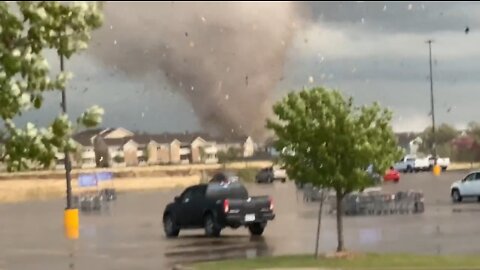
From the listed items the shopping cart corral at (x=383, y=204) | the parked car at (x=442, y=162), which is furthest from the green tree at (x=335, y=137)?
the parked car at (x=442, y=162)

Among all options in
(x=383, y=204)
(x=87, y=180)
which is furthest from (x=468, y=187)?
(x=87, y=180)

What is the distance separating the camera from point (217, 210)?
111ft

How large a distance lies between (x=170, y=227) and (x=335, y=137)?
13.3m

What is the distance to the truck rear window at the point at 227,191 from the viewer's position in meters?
34.5

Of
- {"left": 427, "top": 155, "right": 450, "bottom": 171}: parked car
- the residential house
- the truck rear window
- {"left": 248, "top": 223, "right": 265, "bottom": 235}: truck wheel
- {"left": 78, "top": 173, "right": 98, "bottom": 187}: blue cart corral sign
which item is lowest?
{"left": 248, "top": 223, "right": 265, "bottom": 235}: truck wheel

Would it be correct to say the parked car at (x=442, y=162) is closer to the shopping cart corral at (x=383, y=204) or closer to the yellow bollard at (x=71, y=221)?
the shopping cart corral at (x=383, y=204)

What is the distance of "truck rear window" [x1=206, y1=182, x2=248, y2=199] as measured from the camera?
113ft

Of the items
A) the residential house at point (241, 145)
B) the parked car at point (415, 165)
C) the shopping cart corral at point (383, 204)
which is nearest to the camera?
the shopping cart corral at point (383, 204)

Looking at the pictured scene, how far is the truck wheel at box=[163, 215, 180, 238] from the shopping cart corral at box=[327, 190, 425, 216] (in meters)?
9.83

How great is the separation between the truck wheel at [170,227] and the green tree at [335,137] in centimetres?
1230

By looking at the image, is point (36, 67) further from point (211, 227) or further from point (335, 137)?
point (211, 227)

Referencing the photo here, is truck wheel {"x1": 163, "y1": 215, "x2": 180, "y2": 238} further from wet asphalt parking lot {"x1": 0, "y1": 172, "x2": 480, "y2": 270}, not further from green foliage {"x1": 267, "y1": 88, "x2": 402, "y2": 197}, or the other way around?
green foliage {"x1": 267, "y1": 88, "x2": 402, "y2": 197}

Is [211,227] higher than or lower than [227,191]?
lower

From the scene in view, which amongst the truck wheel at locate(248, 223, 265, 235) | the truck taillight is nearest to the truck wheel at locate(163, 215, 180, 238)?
→ the truck wheel at locate(248, 223, 265, 235)
